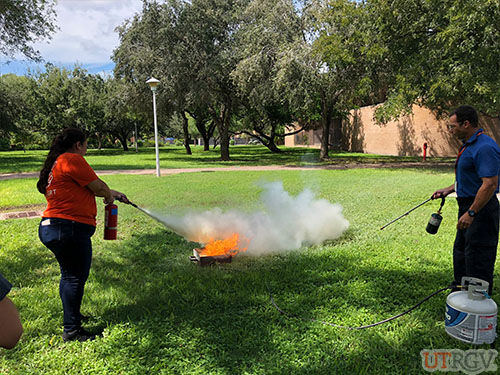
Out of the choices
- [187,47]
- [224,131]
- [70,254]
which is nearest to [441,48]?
[187,47]

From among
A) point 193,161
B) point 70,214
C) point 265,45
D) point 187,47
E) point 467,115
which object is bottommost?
point 193,161

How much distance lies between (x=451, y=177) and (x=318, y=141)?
2903cm

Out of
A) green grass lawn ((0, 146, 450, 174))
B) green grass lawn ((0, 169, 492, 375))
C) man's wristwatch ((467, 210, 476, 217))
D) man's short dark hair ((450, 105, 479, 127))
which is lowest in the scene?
green grass lawn ((0, 169, 492, 375))

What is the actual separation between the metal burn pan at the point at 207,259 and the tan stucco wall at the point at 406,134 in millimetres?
20900

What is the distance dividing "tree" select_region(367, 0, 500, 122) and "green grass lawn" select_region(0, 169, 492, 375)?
28.9 ft

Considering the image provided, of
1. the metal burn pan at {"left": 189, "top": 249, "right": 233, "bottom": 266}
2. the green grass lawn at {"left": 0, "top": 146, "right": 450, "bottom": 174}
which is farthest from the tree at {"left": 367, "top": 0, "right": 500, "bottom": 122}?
the metal burn pan at {"left": 189, "top": 249, "right": 233, "bottom": 266}

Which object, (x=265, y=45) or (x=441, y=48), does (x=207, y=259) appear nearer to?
(x=441, y=48)

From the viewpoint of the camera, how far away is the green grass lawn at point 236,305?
3012mm

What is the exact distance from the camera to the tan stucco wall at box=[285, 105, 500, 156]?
23844 mm

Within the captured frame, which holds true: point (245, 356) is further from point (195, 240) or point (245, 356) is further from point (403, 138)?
point (403, 138)

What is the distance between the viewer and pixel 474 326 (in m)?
3.03

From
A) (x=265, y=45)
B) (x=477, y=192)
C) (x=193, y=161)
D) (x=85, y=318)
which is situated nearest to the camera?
(x=477, y=192)

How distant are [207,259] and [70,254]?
7.23ft

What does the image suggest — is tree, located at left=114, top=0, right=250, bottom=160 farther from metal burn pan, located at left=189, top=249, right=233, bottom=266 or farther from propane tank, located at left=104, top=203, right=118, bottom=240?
propane tank, located at left=104, top=203, right=118, bottom=240
